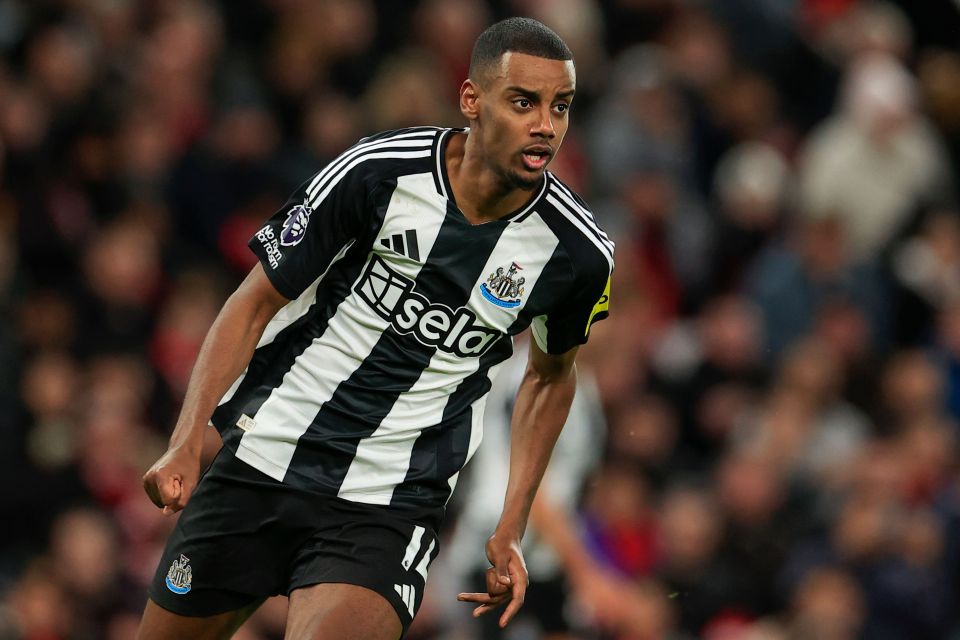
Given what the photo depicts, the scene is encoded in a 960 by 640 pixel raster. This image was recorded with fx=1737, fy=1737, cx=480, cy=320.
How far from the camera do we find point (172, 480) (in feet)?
15.4

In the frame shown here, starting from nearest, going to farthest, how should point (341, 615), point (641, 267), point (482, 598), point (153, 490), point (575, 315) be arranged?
point (153, 490) → point (341, 615) → point (482, 598) → point (575, 315) → point (641, 267)

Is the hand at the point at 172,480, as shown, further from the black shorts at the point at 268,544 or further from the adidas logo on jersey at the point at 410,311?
the adidas logo on jersey at the point at 410,311

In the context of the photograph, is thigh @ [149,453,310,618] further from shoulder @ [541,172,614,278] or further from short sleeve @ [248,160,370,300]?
shoulder @ [541,172,614,278]

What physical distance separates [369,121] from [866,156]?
3625 millimetres

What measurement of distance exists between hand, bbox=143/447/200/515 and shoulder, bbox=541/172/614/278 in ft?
4.18

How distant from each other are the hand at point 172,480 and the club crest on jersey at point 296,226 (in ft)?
2.29

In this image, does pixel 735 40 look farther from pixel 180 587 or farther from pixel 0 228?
pixel 180 587

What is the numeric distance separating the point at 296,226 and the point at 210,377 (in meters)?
0.51

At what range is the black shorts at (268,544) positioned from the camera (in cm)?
508

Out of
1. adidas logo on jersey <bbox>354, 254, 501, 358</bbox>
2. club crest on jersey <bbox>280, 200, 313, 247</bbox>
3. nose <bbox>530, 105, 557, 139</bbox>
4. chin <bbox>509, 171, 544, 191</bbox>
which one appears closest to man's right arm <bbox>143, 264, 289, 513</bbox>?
club crest on jersey <bbox>280, 200, 313, 247</bbox>

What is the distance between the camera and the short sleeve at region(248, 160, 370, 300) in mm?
5023

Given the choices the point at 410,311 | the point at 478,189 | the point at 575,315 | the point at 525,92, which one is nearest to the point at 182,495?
the point at 410,311

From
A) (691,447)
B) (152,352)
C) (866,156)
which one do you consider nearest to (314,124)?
(152,352)

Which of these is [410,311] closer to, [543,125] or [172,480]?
[543,125]
